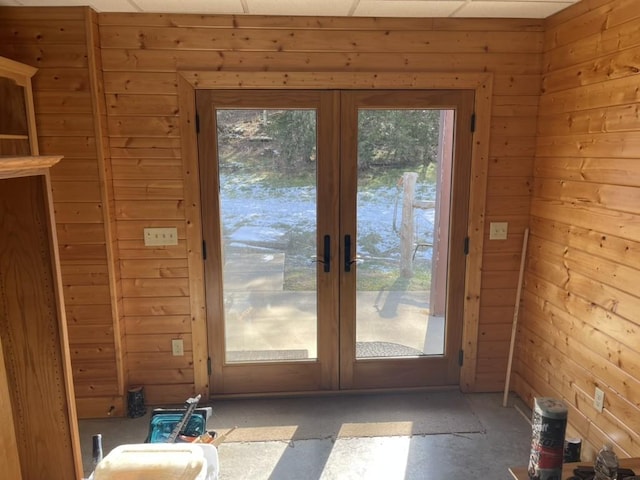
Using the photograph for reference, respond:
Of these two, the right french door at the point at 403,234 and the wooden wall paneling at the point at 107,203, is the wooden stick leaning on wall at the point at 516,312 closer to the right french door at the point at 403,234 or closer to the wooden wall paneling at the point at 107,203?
the right french door at the point at 403,234

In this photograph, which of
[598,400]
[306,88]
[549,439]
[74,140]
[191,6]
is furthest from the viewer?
[306,88]

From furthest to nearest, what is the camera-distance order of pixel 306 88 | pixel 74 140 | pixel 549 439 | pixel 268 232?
pixel 268 232 → pixel 306 88 → pixel 74 140 → pixel 549 439

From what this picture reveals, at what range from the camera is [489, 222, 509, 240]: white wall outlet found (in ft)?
10.4

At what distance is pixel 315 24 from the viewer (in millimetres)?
2873

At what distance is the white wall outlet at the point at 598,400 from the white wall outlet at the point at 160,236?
258cm

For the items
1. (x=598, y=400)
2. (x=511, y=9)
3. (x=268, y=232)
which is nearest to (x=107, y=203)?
(x=268, y=232)

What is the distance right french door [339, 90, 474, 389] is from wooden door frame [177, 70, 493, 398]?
0.06 m

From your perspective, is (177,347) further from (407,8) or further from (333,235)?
(407,8)

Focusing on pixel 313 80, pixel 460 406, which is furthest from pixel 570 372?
pixel 313 80

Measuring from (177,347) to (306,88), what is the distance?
1891 millimetres

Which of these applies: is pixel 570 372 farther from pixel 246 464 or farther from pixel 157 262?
pixel 157 262

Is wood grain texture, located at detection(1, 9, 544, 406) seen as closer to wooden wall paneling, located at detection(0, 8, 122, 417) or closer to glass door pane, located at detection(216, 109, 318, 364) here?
wooden wall paneling, located at detection(0, 8, 122, 417)

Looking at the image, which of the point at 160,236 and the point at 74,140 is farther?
the point at 160,236

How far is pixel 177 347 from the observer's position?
A: 10.4 feet
